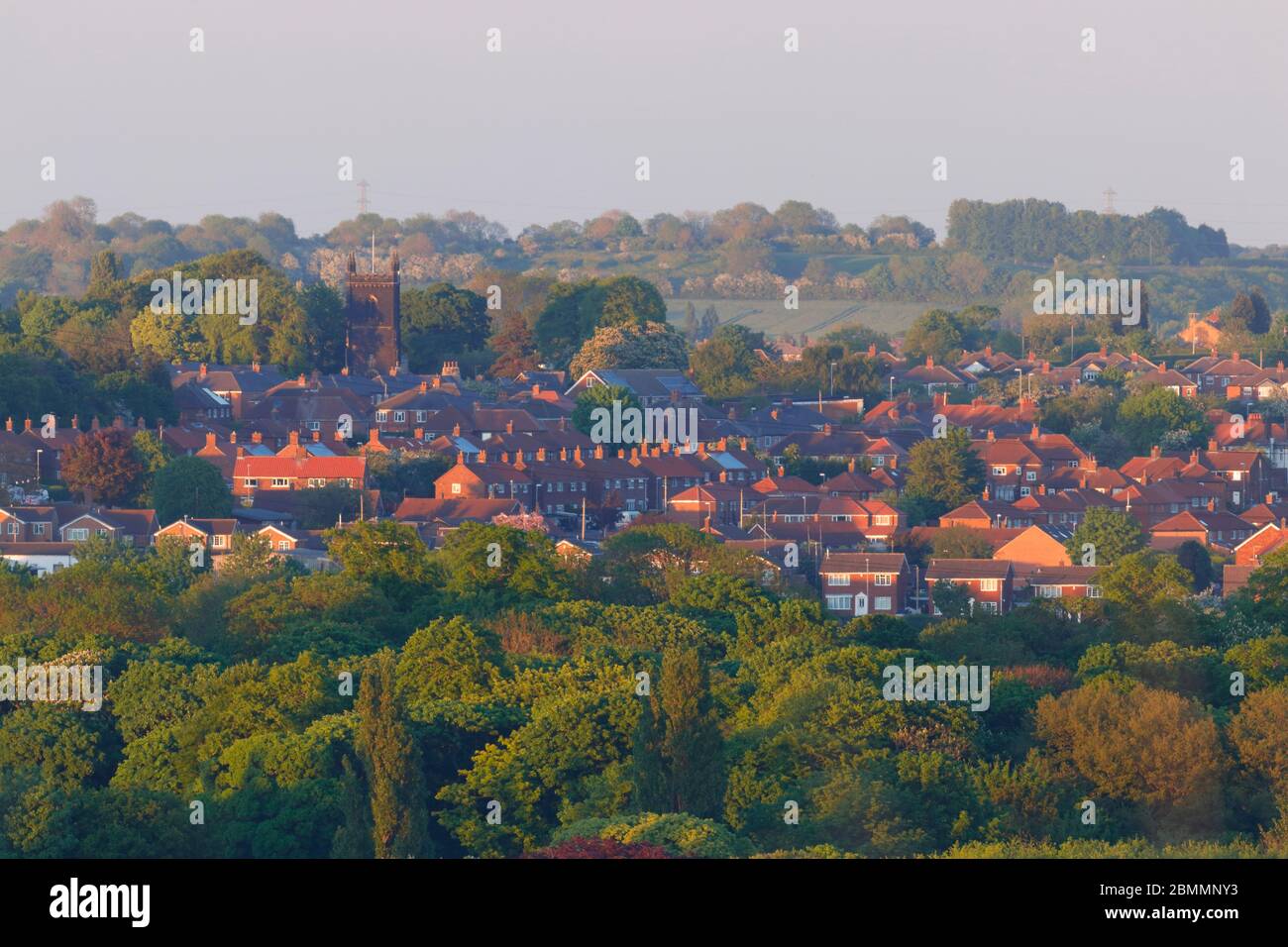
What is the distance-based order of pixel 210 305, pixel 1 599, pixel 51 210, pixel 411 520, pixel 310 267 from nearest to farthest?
pixel 1 599 → pixel 411 520 → pixel 210 305 → pixel 310 267 → pixel 51 210

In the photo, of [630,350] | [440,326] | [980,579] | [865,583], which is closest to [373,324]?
[440,326]

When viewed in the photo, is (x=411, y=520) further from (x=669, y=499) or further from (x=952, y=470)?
(x=952, y=470)

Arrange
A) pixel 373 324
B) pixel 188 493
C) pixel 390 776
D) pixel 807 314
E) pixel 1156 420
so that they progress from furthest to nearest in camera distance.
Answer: pixel 807 314
pixel 373 324
pixel 1156 420
pixel 188 493
pixel 390 776

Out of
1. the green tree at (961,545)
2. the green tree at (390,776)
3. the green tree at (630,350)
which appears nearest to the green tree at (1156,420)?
the green tree at (630,350)

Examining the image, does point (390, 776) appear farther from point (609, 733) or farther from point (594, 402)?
point (594, 402)

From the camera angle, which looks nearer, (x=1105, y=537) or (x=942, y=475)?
(x=1105, y=537)
